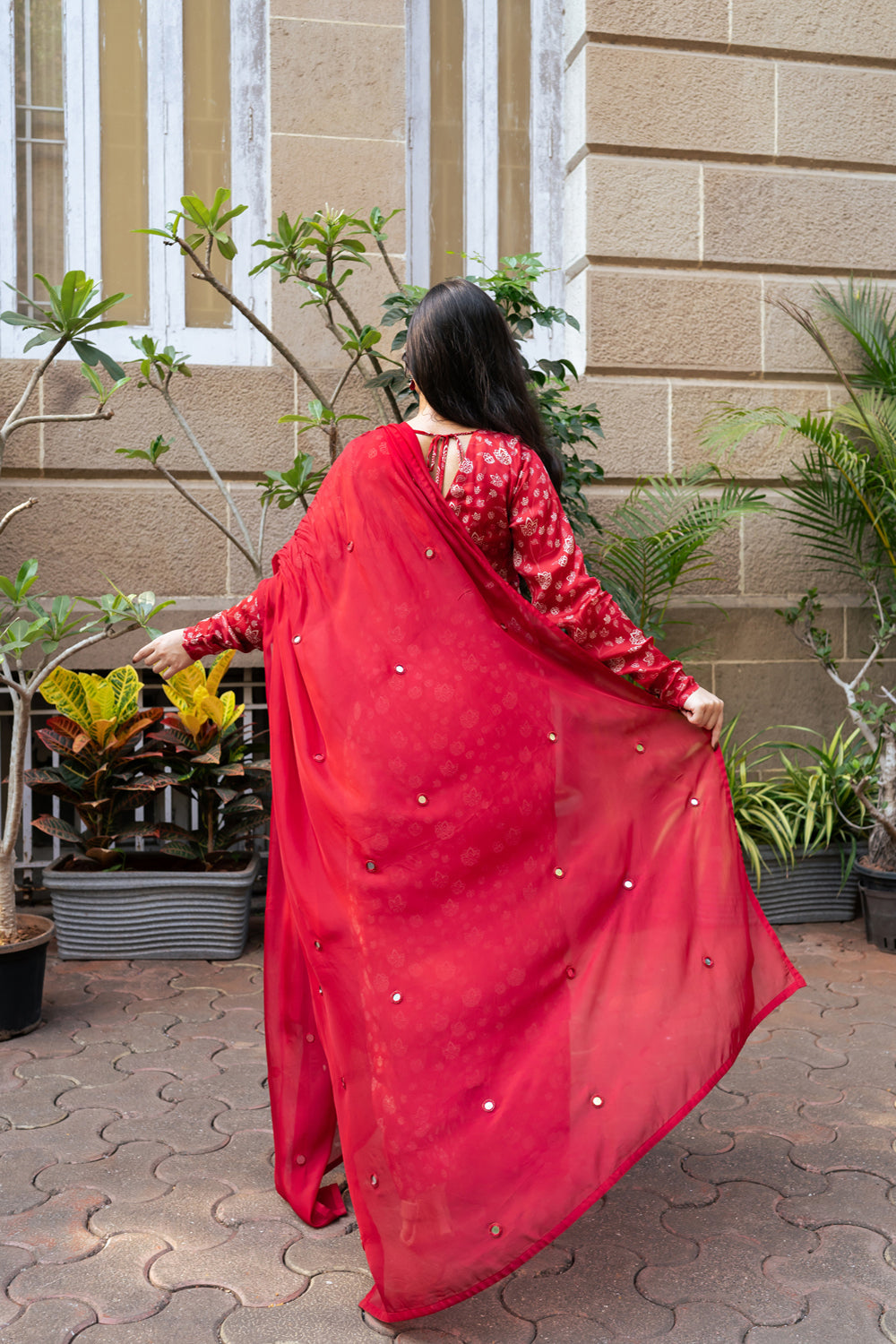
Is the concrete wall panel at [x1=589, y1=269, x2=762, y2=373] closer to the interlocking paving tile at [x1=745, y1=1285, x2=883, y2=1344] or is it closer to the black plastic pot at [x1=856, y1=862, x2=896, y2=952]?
the black plastic pot at [x1=856, y1=862, x2=896, y2=952]

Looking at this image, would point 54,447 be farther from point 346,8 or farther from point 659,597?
point 659,597

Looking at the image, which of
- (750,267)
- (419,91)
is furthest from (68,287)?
(750,267)

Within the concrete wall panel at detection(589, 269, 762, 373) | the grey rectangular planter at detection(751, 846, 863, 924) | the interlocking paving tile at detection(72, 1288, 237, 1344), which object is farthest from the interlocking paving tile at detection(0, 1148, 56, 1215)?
the concrete wall panel at detection(589, 269, 762, 373)

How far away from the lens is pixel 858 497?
16.0ft

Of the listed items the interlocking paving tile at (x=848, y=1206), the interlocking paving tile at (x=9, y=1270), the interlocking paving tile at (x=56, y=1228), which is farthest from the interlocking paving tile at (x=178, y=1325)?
the interlocking paving tile at (x=848, y=1206)

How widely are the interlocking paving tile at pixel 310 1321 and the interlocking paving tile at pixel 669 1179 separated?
2.13 feet

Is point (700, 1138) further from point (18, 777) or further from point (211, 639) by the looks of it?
point (18, 777)

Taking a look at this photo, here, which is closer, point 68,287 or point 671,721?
point 671,721

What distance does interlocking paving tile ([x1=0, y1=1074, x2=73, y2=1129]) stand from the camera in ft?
9.25

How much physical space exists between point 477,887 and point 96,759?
2.45m

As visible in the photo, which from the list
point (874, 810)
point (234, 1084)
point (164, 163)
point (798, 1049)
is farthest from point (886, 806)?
point (164, 163)

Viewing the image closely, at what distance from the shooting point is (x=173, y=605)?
4.75 metres

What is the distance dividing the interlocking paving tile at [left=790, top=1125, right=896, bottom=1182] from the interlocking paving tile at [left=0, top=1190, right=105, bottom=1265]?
1.60 m

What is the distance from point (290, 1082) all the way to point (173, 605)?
108 inches
